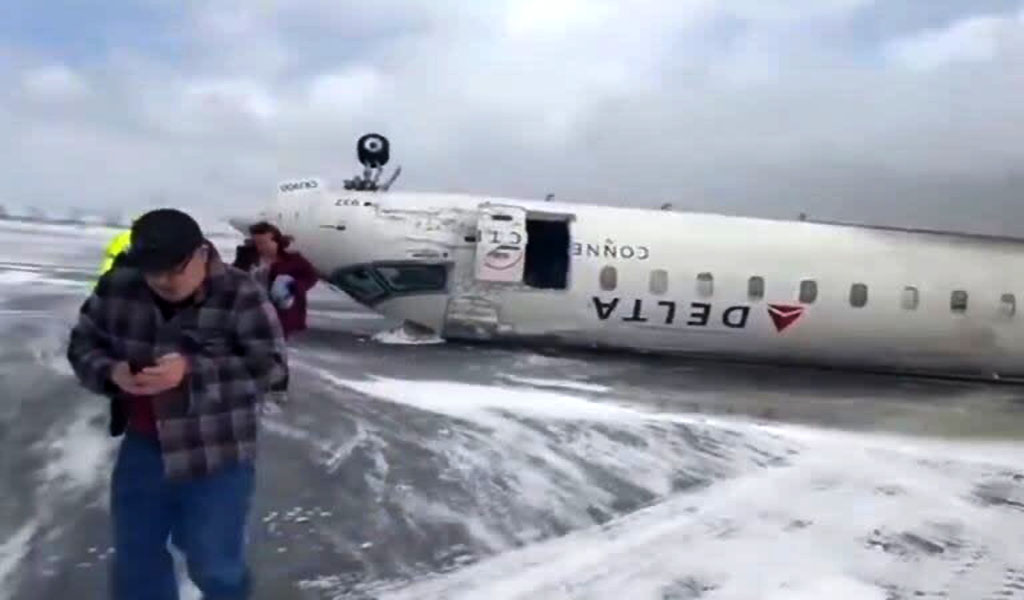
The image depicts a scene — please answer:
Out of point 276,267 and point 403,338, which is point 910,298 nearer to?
point 403,338

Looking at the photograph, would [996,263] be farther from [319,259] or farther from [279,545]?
[279,545]

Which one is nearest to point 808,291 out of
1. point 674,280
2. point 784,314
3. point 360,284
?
point 784,314

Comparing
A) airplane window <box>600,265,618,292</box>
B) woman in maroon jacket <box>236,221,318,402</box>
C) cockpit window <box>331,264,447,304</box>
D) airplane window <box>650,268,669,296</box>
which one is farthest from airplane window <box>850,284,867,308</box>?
woman in maroon jacket <box>236,221,318,402</box>

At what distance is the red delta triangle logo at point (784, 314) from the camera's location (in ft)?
57.1

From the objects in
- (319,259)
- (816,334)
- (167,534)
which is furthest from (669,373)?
(167,534)

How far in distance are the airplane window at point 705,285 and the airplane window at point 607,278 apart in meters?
1.28

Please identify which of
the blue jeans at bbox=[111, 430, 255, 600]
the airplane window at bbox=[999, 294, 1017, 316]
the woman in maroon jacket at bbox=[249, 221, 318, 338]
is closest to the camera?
the blue jeans at bbox=[111, 430, 255, 600]

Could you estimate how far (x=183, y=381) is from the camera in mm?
4234

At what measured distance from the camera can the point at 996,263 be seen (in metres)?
18.0

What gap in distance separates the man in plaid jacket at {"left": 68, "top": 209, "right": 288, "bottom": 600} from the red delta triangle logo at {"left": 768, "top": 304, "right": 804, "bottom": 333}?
45.2 ft

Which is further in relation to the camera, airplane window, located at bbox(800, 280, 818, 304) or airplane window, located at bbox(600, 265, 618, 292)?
airplane window, located at bbox(800, 280, 818, 304)

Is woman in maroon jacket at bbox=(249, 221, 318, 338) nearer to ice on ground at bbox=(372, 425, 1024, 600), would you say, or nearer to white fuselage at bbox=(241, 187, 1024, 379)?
white fuselage at bbox=(241, 187, 1024, 379)

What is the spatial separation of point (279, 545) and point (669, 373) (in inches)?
392

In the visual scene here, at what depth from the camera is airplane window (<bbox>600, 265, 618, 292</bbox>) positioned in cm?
1728
